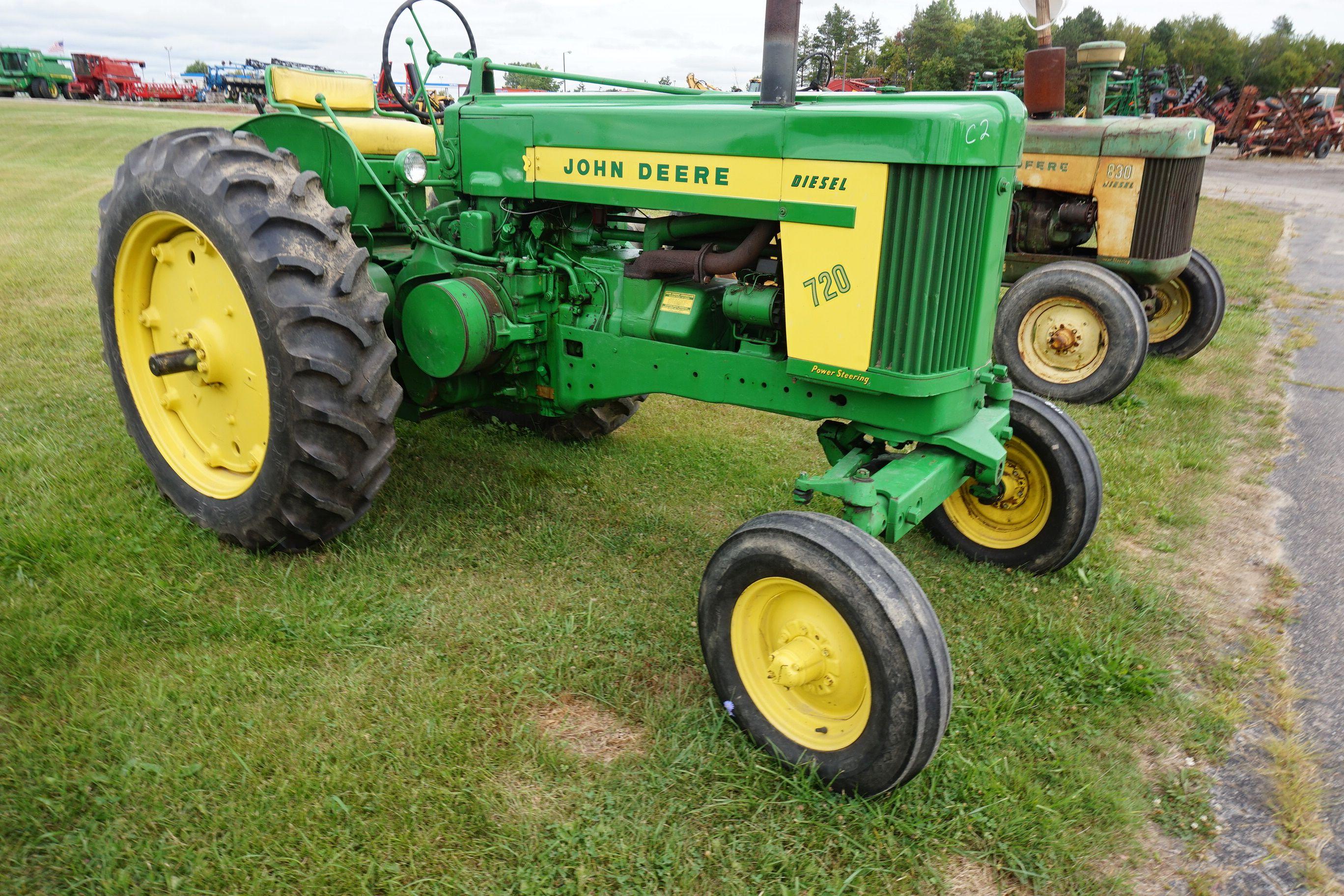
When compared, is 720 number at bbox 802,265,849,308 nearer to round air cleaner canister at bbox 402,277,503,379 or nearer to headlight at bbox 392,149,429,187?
round air cleaner canister at bbox 402,277,503,379

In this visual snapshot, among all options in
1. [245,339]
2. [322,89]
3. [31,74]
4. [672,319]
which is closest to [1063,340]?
[672,319]

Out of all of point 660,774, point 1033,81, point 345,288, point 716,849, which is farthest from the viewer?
point 1033,81

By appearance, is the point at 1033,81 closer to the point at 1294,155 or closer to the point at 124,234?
the point at 124,234

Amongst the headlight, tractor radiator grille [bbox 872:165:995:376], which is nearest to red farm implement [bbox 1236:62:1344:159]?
tractor radiator grille [bbox 872:165:995:376]

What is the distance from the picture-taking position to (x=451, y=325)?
134 inches

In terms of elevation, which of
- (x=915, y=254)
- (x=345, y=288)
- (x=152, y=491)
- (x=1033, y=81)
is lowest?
(x=152, y=491)

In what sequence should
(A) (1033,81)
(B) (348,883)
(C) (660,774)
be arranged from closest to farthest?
(B) (348,883)
(C) (660,774)
(A) (1033,81)

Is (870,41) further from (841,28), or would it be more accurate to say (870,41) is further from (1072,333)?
(1072,333)

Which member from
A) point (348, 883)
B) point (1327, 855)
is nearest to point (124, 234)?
point (348, 883)

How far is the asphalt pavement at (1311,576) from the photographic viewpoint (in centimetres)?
240

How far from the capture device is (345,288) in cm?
310

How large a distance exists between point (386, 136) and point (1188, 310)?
5713mm

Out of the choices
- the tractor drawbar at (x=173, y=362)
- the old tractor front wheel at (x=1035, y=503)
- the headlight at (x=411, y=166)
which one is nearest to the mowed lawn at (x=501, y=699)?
the old tractor front wheel at (x=1035, y=503)

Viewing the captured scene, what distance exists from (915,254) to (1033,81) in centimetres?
396
